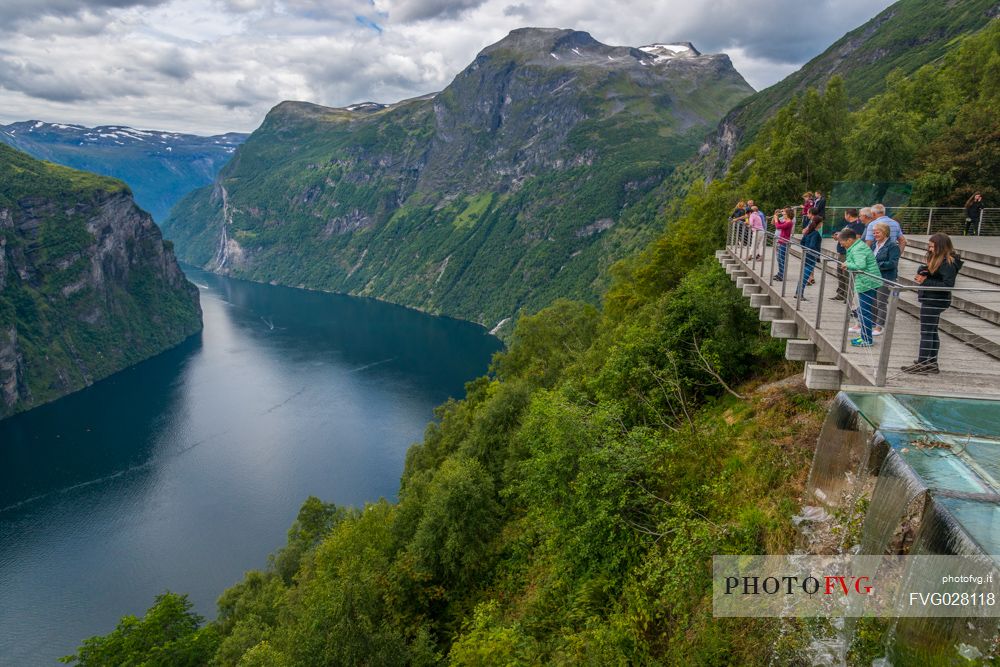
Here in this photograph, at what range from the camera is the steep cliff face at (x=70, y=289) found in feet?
448

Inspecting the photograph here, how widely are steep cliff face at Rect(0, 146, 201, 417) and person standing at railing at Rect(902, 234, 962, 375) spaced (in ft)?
504

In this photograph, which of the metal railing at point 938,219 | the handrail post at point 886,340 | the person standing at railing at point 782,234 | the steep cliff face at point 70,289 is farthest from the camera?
the steep cliff face at point 70,289

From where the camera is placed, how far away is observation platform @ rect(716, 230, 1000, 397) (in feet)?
30.6

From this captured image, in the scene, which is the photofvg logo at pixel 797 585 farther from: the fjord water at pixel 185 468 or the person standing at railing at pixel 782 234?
the fjord water at pixel 185 468

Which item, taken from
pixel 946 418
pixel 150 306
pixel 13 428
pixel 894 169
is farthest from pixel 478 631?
pixel 150 306

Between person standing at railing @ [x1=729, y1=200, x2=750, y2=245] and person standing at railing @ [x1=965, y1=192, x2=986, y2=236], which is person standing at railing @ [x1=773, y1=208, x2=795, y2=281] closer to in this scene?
person standing at railing @ [x1=729, y1=200, x2=750, y2=245]

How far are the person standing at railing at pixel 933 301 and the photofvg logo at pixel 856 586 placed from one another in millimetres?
3651

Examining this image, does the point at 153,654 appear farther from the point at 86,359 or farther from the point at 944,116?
the point at 86,359

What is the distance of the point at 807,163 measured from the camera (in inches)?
1548

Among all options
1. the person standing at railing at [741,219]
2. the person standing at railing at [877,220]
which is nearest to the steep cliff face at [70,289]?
the person standing at railing at [741,219]

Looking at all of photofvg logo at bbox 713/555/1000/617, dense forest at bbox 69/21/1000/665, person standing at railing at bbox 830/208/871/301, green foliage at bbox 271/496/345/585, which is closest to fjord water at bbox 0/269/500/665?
green foliage at bbox 271/496/345/585

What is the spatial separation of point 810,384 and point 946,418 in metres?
→ 2.33

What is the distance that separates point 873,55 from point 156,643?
180m

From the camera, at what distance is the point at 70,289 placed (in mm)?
163500
